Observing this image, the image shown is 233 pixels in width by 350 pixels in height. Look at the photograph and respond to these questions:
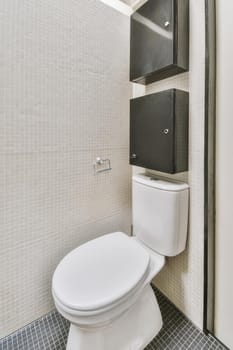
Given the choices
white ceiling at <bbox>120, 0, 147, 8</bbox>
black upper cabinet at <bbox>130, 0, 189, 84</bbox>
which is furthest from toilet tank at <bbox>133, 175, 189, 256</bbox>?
white ceiling at <bbox>120, 0, 147, 8</bbox>

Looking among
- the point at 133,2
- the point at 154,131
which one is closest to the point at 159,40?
the point at 154,131

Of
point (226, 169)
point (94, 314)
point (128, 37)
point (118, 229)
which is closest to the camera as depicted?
point (94, 314)

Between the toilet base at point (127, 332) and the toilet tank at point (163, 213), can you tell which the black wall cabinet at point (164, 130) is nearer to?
the toilet tank at point (163, 213)

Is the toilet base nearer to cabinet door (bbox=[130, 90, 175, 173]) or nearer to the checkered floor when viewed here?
the checkered floor

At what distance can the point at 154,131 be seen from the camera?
1.03 m

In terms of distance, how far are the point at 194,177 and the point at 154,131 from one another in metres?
0.31

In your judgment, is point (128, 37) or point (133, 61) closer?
point (133, 61)

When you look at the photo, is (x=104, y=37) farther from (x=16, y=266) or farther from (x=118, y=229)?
(x=16, y=266)

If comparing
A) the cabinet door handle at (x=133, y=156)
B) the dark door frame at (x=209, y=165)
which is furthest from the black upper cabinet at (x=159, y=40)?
the cabinet door handle at (x=133, y=156)

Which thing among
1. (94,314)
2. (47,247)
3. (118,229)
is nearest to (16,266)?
(47,247)

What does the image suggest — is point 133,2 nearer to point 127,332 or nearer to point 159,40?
point 159,40

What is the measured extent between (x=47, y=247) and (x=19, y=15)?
46.5 inches

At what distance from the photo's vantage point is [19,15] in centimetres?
93

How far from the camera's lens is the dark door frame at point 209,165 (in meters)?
0.86
